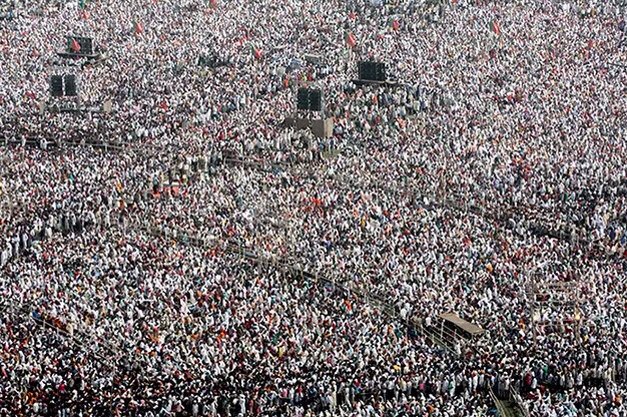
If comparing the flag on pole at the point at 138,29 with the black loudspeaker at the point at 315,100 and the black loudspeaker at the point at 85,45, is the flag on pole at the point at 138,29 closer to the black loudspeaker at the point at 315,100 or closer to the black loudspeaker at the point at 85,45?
the black loudspeaker at the point at 85,45

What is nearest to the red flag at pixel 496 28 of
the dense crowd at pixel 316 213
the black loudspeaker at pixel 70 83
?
the dense crowd at pixel 316 213

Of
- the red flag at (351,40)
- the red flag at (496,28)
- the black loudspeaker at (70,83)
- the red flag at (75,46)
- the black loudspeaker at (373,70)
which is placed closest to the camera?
the black loudspeaker at (373,70)

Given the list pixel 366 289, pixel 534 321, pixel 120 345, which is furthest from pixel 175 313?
pixel 534 321

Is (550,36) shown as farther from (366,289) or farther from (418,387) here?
(418,387)

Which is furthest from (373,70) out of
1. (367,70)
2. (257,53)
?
(257,53)

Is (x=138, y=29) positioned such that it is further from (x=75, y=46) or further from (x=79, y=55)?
(x=75, y=46)

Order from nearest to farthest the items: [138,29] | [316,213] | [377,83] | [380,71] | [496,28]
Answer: [316,213] < [380,71] < [377,83] < [496,28] < [138,29]
